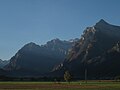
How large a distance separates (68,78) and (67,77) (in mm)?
1059

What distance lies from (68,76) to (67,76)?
0.63m

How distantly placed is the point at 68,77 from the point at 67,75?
3865 millimetres

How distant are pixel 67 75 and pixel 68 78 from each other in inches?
158

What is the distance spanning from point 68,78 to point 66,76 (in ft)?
13.1

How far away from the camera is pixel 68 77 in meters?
188

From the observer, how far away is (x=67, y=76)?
626ft

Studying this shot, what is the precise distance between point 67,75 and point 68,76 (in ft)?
4.40

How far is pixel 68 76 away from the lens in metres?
190

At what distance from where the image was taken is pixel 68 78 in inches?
7397

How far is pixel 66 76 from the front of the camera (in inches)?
7544

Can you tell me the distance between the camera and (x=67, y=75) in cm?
19162

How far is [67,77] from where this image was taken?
188625 millimetres

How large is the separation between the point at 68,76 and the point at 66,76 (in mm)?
1606
